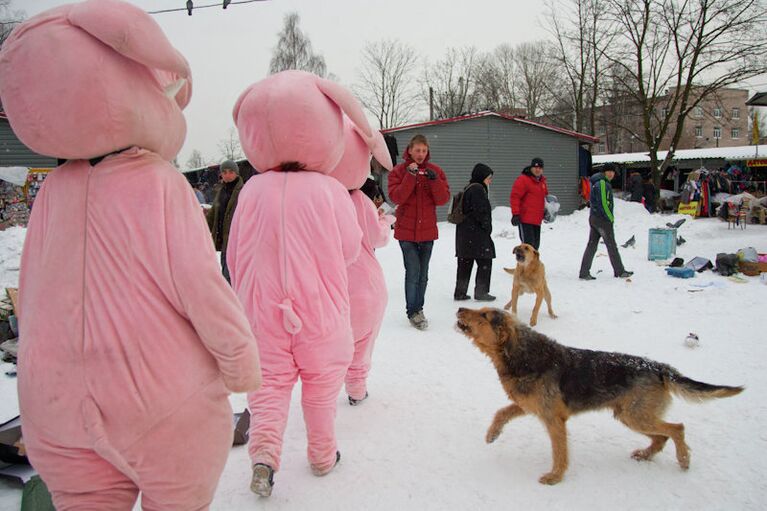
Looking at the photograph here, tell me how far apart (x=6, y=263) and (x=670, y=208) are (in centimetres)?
2485

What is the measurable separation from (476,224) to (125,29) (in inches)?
257

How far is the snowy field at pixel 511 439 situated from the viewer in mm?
2949

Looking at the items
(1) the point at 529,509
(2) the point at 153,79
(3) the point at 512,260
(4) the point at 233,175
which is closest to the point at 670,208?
(3) the point at 512,260

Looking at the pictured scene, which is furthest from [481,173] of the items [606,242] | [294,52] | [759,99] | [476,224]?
[294,52]

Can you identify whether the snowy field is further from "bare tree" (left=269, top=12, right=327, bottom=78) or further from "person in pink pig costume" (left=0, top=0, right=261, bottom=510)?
"bare tree" (left=269, top=12, right=327, bottom=78)

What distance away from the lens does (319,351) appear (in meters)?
2.87

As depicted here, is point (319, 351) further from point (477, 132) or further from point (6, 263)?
point (477, 132)

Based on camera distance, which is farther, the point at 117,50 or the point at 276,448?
the point at 276,448

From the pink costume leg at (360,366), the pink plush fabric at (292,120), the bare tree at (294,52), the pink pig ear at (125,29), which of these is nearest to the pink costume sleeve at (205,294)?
the pink pig ear at (125,29)

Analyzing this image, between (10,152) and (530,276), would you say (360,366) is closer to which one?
(530,276)

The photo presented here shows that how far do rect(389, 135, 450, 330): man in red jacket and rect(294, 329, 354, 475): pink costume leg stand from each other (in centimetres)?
351

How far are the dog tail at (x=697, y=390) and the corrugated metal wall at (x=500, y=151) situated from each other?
705 inches

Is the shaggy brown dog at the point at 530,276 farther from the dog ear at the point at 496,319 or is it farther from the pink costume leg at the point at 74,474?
the pink costume leg at the point at 74,474

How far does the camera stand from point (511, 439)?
12.0 feet
